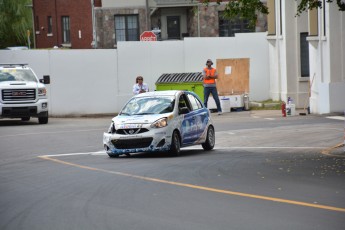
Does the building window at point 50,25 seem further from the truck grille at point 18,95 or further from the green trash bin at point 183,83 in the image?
the truck grille at point 18,95

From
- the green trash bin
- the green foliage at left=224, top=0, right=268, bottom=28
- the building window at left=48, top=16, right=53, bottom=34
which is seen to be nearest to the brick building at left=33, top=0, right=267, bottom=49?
the building window at left=48, top=16, right=53, bottom=34

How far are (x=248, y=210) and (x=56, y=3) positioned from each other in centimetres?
4854

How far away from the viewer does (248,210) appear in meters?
12.2

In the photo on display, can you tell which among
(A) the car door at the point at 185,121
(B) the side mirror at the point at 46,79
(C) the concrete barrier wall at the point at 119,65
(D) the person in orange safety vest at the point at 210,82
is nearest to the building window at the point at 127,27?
(C) the concrete barrier wall at the point at 119,65

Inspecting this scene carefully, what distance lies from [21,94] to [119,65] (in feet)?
23.5

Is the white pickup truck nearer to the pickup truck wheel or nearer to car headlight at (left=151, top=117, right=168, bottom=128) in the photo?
the pickup truck wheel

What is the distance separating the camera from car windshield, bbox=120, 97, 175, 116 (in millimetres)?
21422

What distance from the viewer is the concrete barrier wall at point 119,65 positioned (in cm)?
3866

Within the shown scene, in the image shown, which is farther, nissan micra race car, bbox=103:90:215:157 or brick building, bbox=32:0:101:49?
brick building, bbox=32:0:101:49

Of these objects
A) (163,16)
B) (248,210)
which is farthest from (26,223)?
(163,16)

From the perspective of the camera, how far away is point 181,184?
1523 cm

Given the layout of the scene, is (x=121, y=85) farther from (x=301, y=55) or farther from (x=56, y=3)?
(x=56, y=3)

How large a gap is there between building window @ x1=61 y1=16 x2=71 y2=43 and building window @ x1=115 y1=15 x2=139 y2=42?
185 inches

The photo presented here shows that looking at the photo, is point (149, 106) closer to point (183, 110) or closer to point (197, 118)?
point (183, 110)
